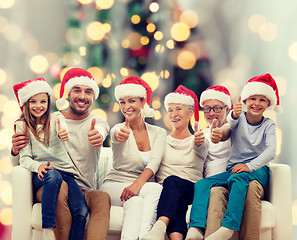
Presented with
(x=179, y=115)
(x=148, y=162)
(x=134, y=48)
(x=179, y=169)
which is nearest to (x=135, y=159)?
(x=148, y=162)

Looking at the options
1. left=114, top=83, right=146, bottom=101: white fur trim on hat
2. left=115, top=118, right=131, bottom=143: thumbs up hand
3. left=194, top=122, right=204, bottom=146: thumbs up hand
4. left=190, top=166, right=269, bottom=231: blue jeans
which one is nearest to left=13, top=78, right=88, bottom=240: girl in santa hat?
left=115, top=118, right=131, bottom=143: thumbs up hand

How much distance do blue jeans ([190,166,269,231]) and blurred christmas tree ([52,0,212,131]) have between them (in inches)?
41.0

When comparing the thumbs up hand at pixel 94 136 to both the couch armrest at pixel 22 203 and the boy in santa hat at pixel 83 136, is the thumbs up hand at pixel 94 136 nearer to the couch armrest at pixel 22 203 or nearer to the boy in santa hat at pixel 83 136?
the boy in santa hat at pixel 83 136

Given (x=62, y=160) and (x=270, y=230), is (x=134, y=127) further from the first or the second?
(x=270, y=230)

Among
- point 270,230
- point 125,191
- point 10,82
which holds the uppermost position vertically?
point 10,82

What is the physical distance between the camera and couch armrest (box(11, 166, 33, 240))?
1.99 m

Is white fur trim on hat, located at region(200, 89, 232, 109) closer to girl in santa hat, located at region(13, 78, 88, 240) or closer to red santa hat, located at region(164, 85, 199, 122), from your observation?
red santa hat, located at region(164, 85, 199, 122)

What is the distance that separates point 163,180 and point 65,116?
2.04 ft

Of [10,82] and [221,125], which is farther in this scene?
[10,82]

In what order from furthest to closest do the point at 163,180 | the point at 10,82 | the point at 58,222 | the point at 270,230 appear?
the point at 10,82
the point at 163,180
the point at 270,230
the point at 58,222

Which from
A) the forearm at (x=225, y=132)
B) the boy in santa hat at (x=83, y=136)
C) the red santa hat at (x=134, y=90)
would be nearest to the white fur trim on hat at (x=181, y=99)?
the red santa hat at (x=134, y=90)

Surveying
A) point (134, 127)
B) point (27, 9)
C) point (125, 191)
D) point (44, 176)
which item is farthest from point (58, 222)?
point (27, 9)

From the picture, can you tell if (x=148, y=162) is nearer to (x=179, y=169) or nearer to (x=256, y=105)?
(x=179, y=169)

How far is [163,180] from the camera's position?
222 cm
